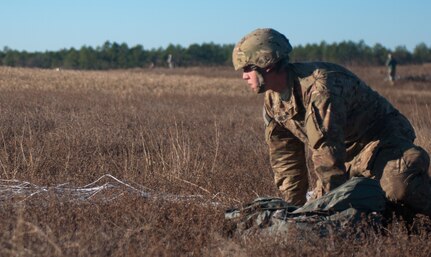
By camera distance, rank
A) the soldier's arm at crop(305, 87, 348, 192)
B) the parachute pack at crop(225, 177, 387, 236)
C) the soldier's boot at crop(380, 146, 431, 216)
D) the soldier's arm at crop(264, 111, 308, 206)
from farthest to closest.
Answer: the soldier's arm at crop(264, 111, 308, 206), the soldier's boot at crop(380, 146, 431, 216), the soldier's arm at crop(305, 87, 348, 192), the parachute pack at crop(225, 177, 387, 236)

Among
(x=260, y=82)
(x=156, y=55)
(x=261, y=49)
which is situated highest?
(x=261, y=49)

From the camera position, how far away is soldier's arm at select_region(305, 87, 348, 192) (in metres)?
4.98

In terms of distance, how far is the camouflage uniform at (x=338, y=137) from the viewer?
5027mm

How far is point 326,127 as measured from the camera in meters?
4.96

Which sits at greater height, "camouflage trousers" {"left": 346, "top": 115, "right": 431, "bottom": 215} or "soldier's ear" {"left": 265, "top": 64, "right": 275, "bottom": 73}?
"soldier's ear" {"left": 265, "top": 64, "right": 275, "bottom": 73}

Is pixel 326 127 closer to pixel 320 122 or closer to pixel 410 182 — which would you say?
pixel 320 122

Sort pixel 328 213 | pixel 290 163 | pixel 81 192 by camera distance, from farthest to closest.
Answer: pixel 81 192, pixel 290 163, pixel 328 213

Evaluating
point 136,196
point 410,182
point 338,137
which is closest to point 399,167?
point 410,182

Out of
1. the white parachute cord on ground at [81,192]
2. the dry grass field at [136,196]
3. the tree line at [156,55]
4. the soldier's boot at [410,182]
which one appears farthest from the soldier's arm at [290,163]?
the tree line at [156,55]

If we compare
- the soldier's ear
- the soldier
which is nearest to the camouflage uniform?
the soldier

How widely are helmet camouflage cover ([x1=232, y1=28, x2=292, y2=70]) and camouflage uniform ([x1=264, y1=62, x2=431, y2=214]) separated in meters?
0.18

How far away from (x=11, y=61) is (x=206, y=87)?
48.1 meters

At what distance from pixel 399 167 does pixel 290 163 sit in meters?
0.87

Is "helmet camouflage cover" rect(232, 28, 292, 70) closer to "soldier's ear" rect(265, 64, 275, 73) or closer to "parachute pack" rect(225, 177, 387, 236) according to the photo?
"soldier's ear" rect(265, 64, 275, 73)
